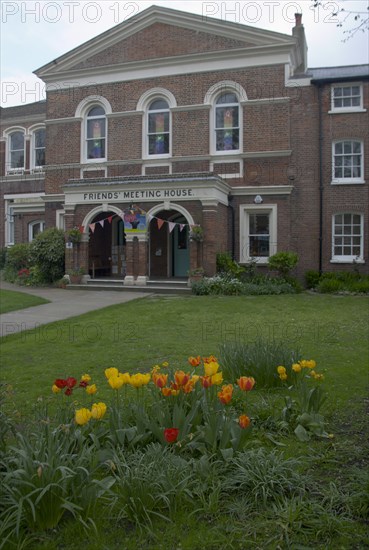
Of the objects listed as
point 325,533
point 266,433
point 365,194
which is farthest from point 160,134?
point 325,533

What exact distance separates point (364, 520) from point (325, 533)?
32 centimetres

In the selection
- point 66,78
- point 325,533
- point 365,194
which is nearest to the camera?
point 325,533

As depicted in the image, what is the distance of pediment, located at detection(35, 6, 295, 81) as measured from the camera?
A: 72.2 ft

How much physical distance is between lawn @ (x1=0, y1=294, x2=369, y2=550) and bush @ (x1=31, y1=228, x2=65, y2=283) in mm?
9351

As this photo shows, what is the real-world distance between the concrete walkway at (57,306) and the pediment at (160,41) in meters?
11.0

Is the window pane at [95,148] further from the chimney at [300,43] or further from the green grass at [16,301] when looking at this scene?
the chimney at [300,43]

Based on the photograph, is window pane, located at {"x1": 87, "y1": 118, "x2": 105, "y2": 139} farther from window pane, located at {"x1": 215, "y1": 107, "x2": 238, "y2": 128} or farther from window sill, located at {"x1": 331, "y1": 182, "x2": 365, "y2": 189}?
window sill, located at {"x1": 331, "y1": 182, "x2": 365, "y2": 189}

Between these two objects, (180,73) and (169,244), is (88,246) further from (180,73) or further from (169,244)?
(180,73)

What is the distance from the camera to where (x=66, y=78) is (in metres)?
25.0

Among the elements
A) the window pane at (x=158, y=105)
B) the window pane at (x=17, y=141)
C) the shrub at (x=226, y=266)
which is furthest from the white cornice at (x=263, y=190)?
the window pane at (x=17, y=141)

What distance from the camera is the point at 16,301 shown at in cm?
1591

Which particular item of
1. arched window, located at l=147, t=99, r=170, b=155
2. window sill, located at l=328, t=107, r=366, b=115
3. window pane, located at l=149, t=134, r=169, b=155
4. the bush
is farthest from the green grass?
Answer: window sill, located at l=328, t=107, r=366, b=115

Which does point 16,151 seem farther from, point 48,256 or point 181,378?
point 181,378

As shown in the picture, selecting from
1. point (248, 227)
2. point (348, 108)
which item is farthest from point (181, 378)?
point (348, 108)
